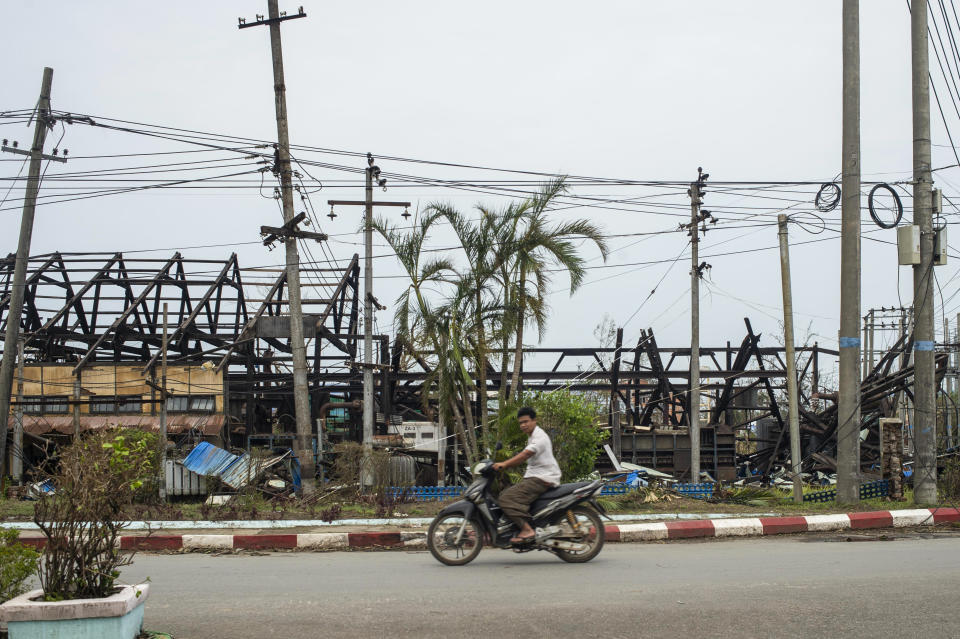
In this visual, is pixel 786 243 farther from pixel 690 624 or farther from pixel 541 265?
pixel 690 624

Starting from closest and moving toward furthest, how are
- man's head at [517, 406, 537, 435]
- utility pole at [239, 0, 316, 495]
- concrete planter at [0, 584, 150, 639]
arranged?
concrete planter at [0, 584, 150, 639], man's head at [517, 406, 537, 435], utility pole at [239, 0, 316, 495]

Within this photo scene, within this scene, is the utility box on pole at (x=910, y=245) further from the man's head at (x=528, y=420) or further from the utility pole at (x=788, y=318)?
the man's head at (x=528, y=420)

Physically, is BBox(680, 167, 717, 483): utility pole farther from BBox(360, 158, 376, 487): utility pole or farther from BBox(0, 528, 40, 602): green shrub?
BBox(0, 528, 40, 602): green shrub

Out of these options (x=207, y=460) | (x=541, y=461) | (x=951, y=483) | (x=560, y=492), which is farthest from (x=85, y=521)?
(x=951, y=483)

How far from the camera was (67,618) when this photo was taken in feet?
15.5

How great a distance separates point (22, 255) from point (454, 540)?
1346 cm

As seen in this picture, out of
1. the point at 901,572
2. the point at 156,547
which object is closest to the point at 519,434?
the point at 156,547

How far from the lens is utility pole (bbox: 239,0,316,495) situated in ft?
55.4

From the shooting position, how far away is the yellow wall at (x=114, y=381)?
22.7 meters

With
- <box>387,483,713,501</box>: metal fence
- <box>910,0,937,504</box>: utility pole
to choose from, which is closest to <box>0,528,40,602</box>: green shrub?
<box>387,483,713,501</box>: metal fence

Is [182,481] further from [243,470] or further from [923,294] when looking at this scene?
[923,294]

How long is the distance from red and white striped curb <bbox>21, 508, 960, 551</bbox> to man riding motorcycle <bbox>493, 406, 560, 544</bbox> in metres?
2.68

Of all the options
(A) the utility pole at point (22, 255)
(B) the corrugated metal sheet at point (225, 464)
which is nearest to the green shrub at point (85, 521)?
(B) the corrugated metal sheet at point (225, 464)

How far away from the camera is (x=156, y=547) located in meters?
10.9
